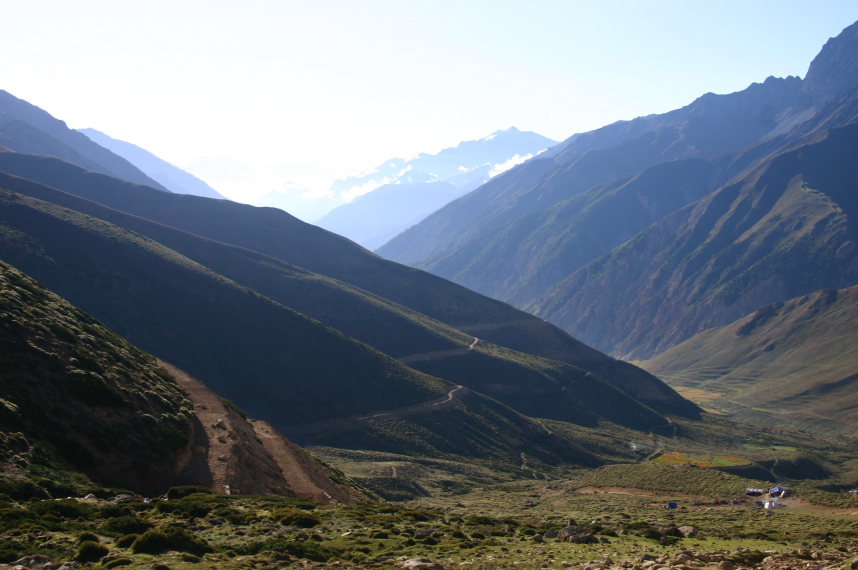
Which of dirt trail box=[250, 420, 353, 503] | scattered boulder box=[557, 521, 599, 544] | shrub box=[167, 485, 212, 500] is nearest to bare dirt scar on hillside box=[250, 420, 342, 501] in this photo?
dirt trail box=[250, 420, 353, 503]

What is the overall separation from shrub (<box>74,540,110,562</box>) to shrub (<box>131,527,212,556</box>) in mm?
1230

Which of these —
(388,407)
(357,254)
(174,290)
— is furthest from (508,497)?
(357,254)

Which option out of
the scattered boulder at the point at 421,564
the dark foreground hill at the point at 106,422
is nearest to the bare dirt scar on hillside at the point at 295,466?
the dark foreground hill at the point at 106,422

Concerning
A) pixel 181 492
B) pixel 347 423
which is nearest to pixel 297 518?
pixel 181 492

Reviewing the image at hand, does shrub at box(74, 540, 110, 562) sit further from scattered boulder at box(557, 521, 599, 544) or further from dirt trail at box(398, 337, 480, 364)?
dirt trail at box(398, 337, 480, 364)

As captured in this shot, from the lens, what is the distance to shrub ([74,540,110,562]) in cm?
2156

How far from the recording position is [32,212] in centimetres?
11338

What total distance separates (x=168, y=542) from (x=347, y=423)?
71.9 meters

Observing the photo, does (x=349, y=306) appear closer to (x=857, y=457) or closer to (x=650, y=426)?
(x=650, y=426)

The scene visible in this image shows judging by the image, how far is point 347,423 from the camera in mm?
94875

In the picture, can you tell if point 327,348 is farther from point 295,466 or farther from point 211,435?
point 211,435

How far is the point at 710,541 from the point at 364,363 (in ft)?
269

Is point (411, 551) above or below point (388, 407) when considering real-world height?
above

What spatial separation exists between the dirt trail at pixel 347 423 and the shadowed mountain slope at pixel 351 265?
48.2 meters
